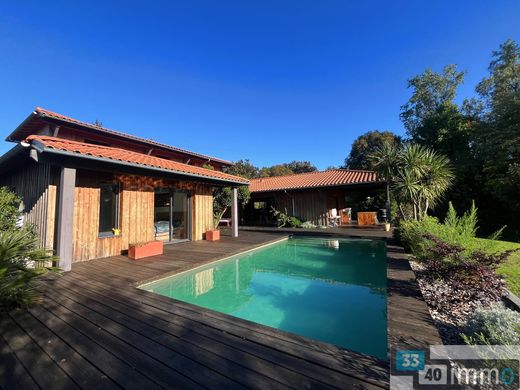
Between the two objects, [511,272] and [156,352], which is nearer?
[156,352]

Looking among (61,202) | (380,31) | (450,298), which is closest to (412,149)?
(380,31)

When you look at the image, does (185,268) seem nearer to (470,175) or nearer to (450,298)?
(450,298)

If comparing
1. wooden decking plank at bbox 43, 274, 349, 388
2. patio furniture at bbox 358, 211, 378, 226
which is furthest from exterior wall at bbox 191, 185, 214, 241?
patio furniture at bbox 358, 211, 378, 226

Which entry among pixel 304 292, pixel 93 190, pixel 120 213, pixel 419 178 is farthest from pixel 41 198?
pixel 419 178

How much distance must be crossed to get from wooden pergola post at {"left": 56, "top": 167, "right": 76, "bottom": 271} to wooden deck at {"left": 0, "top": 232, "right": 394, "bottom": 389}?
6.27 feet

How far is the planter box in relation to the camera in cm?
672

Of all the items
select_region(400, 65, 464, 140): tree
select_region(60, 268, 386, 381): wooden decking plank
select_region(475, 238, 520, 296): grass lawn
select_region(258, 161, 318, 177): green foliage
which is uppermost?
select_region(400, 65, 464, 140): tree

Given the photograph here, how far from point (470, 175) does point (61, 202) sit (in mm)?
22340

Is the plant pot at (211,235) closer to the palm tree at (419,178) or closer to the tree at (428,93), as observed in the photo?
the palm tree at (419,178)

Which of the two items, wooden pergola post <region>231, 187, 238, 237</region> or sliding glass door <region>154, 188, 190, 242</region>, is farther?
wooden pergola post <region>231, 187, 238, 237</region>

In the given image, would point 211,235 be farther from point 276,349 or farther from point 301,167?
point 301,167

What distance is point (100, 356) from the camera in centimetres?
226

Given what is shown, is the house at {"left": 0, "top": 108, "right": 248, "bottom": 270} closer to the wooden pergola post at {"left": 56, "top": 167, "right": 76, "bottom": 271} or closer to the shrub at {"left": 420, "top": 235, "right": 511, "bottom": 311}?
the wooden pergola post at {"left": 56, "top": 167, "right": 76, "bottom": 271}

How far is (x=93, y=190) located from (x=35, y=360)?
5.62 metres
